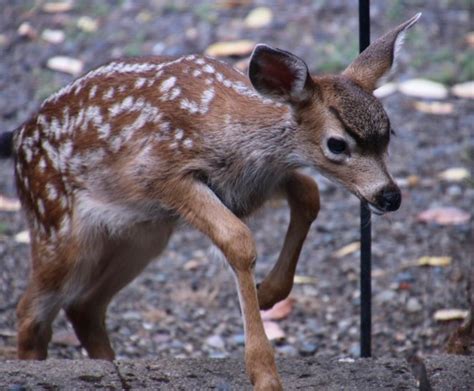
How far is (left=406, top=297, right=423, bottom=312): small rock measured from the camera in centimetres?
573

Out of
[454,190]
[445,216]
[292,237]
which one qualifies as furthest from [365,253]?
[454,190]

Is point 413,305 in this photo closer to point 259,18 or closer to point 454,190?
point 454,190

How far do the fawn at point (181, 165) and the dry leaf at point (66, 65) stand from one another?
3356 millimetres

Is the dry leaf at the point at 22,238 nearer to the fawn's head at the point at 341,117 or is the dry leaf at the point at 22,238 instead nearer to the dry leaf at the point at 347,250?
the dry leaf at the point at 347,250

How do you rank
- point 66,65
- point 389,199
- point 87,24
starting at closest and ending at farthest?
point 389,199 → point 66,65 → point 87,24

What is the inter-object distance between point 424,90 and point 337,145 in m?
3.96

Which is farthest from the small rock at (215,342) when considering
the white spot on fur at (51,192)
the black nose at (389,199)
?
the black nose at (389,199)

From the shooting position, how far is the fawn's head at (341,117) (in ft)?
12.9

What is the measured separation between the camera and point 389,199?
388cm

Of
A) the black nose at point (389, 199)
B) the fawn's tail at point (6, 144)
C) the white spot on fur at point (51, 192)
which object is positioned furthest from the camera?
the fawn's tail at point (6, 144)

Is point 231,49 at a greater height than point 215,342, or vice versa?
point 231,49

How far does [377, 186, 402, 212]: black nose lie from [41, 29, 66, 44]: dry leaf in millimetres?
5511

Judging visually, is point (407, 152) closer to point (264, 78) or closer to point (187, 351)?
point (187, 351)

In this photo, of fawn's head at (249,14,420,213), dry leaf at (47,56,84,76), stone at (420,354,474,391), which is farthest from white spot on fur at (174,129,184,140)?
dry leaf at (47,56,84,76)
